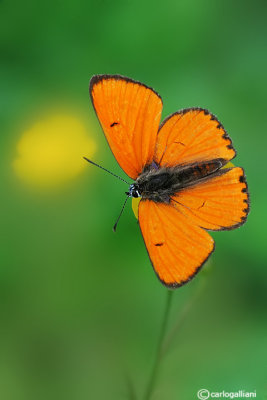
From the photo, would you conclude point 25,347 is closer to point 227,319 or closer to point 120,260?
point 120,260

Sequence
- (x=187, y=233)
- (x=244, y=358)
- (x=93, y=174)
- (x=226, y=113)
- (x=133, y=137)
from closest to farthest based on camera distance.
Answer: (x=187, y=233) < (x=133, y=137) < (x=244, y=358) < (x=93, y=174) < (x=226, y=113)

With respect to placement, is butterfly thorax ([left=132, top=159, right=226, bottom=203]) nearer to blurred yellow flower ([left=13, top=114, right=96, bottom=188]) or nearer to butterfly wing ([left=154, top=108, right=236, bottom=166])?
butterfly wing ([left=154, top=108, right=236, bottom=166])

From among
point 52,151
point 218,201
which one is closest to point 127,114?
point 218,201

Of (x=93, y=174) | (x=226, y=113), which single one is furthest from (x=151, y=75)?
(x=93, y=174)

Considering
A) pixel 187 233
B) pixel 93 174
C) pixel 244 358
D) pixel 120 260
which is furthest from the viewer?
pixel 93 174

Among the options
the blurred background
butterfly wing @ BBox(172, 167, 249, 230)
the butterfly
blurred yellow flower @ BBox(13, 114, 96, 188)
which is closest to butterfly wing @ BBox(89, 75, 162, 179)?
the butterfly

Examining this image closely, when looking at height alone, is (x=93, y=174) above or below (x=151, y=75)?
below
